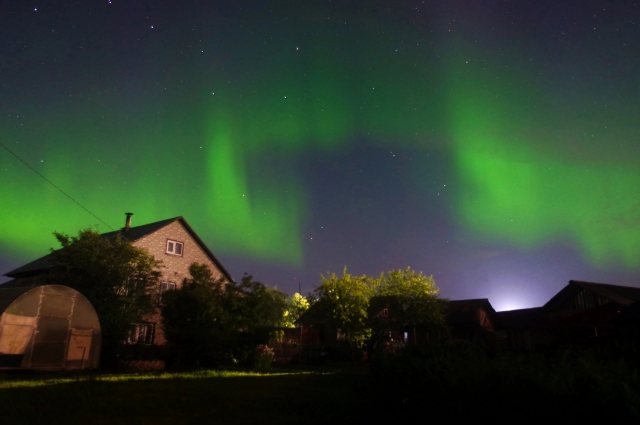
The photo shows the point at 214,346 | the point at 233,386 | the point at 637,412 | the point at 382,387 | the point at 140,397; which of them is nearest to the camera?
the point at 637,412

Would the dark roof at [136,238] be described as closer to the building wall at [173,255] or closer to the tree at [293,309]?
the building wall at [173,255]

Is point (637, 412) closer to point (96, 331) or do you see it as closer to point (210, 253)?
point (96, 331)

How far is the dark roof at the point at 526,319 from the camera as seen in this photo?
52.6 meters

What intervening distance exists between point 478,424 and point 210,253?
133 ft

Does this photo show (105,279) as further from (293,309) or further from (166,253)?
(293,309)

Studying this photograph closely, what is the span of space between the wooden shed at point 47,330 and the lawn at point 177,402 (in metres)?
5.52

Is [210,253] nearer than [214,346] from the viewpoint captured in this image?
No

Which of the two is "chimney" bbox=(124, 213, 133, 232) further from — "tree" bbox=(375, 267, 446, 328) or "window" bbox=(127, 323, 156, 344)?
"tree" bbox=(375, 267, 446, 328)

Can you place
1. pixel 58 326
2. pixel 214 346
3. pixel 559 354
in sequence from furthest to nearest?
pixel 214 346
pixel 58 326
pixel 559 354

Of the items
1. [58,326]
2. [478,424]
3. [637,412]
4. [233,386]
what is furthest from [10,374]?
[637,412]

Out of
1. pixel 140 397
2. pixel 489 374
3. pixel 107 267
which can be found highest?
pixel 107 267

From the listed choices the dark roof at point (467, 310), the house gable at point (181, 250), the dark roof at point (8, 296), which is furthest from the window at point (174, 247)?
the dark roof at point (467, 310)

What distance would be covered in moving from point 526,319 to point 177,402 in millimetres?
56001

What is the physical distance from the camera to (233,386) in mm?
18609
